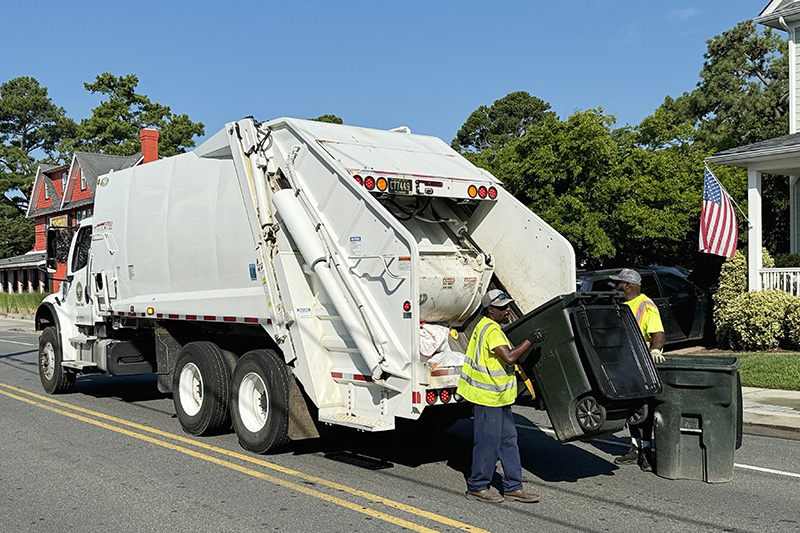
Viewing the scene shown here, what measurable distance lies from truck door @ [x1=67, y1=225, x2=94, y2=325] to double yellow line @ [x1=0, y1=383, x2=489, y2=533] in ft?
4.05

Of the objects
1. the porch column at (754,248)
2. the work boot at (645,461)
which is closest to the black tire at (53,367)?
the work boot at (645,461)

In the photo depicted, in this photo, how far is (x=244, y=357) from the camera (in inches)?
309

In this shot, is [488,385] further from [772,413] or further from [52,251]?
[52,251]

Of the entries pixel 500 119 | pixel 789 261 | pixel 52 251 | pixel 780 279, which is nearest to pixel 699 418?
pixel 780 279

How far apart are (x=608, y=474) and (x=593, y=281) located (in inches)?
257

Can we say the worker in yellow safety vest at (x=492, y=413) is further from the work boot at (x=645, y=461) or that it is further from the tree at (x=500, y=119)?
the tree at (x=500, y=119)

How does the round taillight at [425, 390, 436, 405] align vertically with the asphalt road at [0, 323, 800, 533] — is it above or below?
above

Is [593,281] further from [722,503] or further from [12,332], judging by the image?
[12,332]

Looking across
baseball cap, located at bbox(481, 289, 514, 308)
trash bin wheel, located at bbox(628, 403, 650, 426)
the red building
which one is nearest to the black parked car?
trash bin wheel, located at bbox(628, 403, 650, 426)

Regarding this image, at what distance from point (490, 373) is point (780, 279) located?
10591 millimetres

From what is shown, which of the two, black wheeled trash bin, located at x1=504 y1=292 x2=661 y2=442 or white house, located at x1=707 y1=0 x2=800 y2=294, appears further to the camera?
white house, located at x1=707 y1=0 x2=800 y2=294

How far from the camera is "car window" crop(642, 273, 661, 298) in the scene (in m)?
14.1

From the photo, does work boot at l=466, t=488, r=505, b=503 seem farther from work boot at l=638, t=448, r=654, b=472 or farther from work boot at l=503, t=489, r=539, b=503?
work boot at l=638, t=448, r=654, b=472

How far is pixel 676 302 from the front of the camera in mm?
14555
